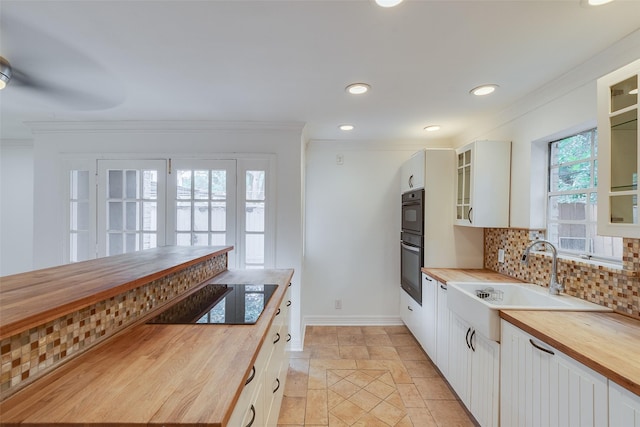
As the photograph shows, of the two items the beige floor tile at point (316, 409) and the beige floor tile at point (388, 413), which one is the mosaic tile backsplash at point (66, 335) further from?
the beige floor tile at point (388, 413)

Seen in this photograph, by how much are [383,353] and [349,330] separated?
65 centimetres

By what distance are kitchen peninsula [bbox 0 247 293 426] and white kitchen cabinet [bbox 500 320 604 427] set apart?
129cm

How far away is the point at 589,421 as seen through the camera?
1.08m

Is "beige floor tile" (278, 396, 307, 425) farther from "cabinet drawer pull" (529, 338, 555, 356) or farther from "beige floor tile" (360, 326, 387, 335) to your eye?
"cabinet drawer pull" (529, 338, 555, 356)

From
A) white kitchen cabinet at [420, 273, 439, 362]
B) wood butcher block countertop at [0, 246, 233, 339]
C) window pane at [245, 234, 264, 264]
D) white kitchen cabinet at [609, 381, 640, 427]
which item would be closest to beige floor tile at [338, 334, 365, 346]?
white kitchen cabinet at [420, 273, 439, 362]

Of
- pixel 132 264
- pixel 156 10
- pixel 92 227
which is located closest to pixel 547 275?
pixel 132 264

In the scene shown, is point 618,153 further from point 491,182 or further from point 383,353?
point 383,353

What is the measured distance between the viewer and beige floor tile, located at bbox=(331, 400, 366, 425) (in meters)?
1.98

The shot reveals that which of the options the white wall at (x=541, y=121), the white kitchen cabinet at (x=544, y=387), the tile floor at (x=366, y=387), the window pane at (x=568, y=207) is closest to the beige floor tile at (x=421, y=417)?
the tile floor at (x=366, y=387)

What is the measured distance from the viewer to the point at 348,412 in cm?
205

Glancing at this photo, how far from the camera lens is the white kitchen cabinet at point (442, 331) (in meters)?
2.27

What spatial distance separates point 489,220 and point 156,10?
2735mm

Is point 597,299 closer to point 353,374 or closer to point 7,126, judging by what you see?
point 353,374

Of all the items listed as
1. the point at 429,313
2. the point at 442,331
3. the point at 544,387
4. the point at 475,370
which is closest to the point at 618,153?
the point at 544,387
